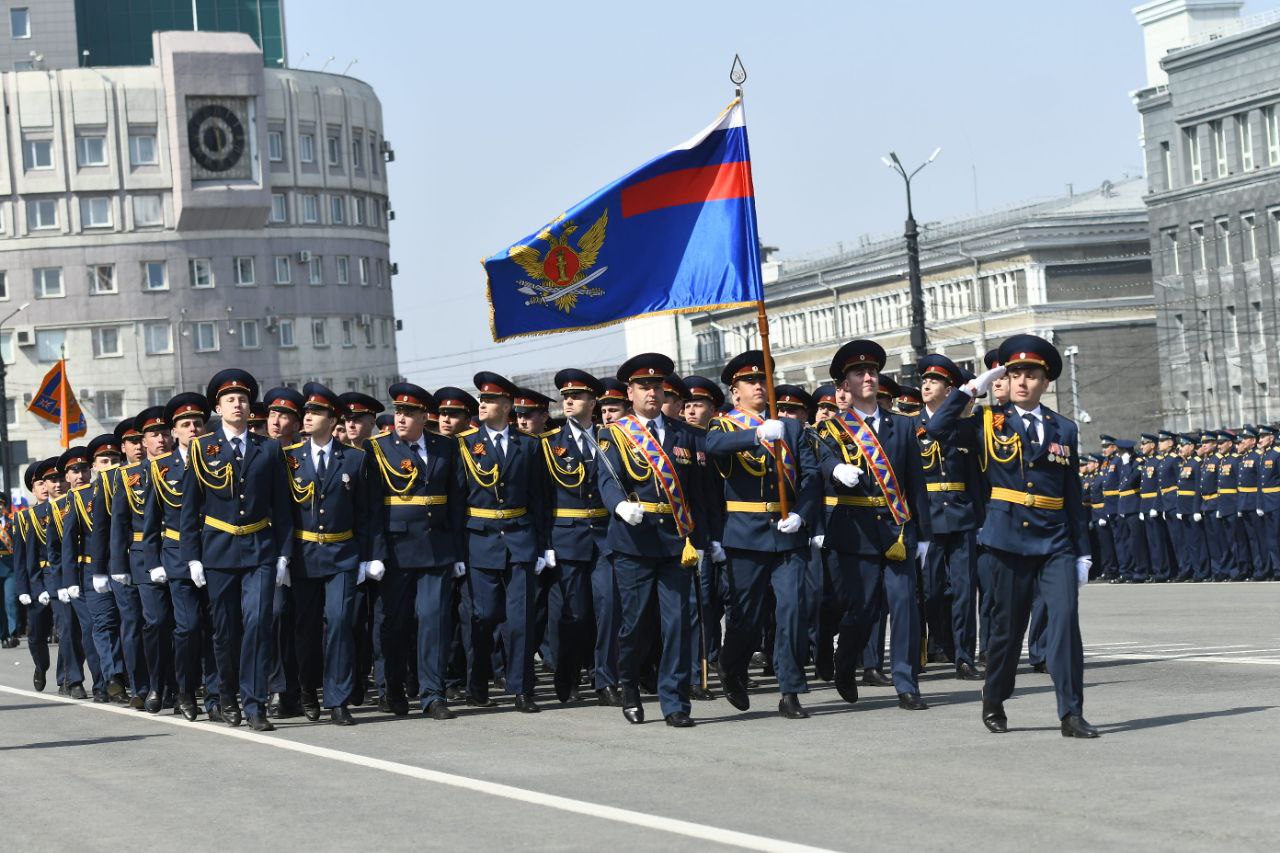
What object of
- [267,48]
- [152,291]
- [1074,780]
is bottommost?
[1074,780]

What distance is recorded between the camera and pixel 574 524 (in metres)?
15.0

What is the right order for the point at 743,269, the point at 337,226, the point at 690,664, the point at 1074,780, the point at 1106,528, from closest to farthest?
the point at 1074,780
the point at 690,664
the point at 743,269
the point at 1106,528
the point at 337,226

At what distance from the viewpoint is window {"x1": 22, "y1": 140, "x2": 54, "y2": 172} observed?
306 feet

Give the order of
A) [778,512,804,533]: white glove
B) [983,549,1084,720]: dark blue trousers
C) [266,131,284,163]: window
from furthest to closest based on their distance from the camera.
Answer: [266,131,284,163]: window, [778,512,804,533]: white glove, [983,549,1084,720]: dark blue trousers

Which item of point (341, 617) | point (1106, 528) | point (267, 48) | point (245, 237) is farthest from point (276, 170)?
point (341, 617)

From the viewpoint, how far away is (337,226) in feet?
329

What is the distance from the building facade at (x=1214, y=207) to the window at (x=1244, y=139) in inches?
1.6

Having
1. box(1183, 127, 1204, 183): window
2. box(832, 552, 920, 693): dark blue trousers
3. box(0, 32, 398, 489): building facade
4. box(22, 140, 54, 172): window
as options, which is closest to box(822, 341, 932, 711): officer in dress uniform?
box(832, 552, 920, 693): dark blue trousers

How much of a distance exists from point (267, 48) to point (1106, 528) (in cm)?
7934

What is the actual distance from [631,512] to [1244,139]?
6424 centimetres

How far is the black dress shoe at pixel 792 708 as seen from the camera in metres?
12.9

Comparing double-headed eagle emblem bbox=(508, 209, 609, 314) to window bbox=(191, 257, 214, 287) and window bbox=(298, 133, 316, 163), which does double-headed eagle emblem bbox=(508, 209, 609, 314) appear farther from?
window bbox=(298, 133, 316, 163)

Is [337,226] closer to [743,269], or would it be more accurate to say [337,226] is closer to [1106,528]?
[1106,528]

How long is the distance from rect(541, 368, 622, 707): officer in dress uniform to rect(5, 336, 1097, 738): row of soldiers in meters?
0.02
